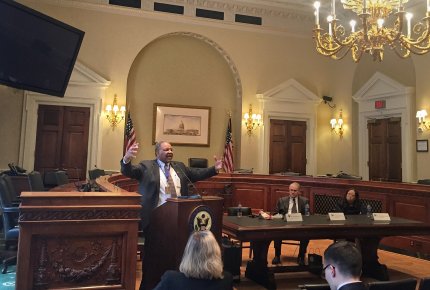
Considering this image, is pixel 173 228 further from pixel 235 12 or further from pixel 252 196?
pixel 235 12

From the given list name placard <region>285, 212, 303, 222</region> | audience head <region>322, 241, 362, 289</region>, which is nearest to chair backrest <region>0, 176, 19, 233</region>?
name placard <region>285, 212, 303, 222</region>

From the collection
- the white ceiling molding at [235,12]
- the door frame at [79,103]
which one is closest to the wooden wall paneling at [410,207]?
the white ceiling molding at [235,12]

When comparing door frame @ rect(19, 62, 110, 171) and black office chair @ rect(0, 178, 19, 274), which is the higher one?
door frame @ rect(19, 62, 110, 171)

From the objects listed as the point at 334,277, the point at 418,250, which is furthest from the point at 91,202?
the point at 418,250

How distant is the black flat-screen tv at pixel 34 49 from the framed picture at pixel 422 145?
6834 millimetres

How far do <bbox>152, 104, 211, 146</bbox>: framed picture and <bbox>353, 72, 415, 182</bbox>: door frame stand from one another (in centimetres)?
389

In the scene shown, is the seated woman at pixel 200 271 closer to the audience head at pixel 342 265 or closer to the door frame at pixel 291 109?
the audience head at pixel 342 265

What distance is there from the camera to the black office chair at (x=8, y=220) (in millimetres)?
3961

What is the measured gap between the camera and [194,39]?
9867 mm

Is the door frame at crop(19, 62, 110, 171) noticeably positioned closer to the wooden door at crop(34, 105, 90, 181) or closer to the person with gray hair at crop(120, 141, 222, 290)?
the wooden door at crop(34, 105, 90, 181)

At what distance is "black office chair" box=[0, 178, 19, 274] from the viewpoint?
396 cm

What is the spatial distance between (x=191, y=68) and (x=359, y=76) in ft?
14.2

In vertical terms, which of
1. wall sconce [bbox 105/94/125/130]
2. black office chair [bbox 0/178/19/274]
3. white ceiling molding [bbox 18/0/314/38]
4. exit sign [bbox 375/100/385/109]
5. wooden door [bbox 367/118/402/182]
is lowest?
black office chair [bbox 0/178/19/274]

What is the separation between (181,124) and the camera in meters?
9.61
